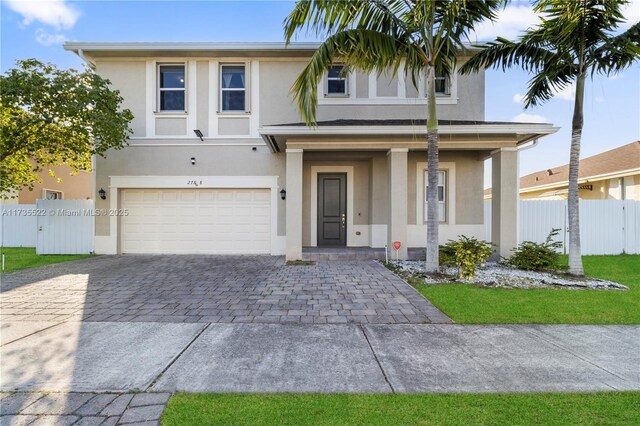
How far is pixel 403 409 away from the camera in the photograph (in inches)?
94.6

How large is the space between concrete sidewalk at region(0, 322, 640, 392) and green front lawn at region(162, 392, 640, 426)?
0.14 metres

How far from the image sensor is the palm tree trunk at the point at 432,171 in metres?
6.93

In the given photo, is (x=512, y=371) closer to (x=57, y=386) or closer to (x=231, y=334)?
(x=231, y=334)

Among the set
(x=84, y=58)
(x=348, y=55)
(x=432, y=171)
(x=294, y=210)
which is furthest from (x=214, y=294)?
(x=84, y=58)

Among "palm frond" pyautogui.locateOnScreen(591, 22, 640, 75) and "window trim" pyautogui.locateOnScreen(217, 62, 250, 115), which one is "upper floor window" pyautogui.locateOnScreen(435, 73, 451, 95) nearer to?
"palm frond" pyautogui.locateOnScreen(591, 22, 640, 75)

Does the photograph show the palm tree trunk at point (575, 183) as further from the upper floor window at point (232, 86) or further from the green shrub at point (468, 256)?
the upper floor window at point (232, 86)

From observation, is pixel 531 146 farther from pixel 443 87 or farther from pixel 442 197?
pixel 443 87

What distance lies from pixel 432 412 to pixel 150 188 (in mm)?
10737

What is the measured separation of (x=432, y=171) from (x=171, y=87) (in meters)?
9.10

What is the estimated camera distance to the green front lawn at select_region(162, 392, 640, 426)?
2.26m

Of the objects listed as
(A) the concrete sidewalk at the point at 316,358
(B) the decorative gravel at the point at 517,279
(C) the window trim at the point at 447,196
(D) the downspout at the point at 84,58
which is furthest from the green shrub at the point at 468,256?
(D) the downspout at the point at 84,58

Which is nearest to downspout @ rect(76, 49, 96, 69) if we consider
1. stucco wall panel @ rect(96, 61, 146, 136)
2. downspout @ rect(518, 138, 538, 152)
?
stucco wall panel @ rect(96, 61, 146, 136)

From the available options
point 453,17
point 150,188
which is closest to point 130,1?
point 150,188

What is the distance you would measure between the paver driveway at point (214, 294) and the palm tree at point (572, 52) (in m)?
4.86
